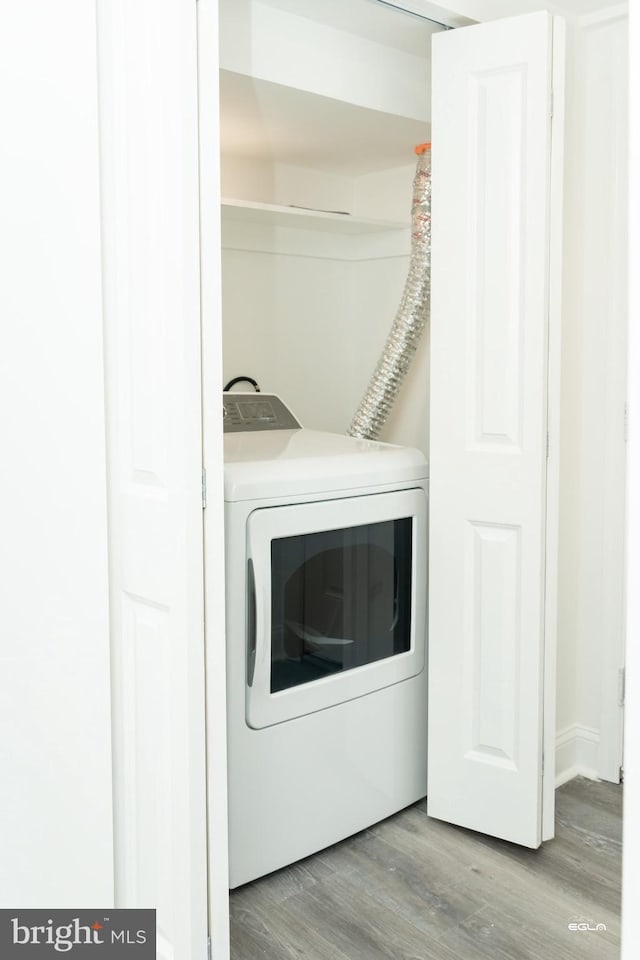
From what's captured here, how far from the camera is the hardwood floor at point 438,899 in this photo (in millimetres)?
1903

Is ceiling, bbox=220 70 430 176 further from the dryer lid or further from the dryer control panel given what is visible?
the dryer lid

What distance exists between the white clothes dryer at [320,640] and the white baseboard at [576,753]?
18.5 inches

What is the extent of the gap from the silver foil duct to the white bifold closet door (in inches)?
14.1

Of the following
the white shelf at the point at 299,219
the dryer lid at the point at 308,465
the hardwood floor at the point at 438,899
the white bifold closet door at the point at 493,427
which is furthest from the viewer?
the white shelf at the point at 299,219

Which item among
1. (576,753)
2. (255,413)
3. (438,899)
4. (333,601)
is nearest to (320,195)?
(255,413)

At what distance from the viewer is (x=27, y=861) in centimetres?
170

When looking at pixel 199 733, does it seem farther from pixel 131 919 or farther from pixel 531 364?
pixel 531 364

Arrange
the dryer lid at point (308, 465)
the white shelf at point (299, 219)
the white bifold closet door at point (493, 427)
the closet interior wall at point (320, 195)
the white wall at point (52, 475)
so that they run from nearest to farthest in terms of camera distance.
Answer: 1. the white wall at point (52, 475)
2. the dryer lid at point (308, 465)
3. the white bifold closet door at point (493, 427)
4. the closet interior wall at point (320, 195)
5. the white shelf at point (299, 219)

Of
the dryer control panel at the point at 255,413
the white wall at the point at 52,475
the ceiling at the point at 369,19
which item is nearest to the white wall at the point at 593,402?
the ceiling at the point at 369,19

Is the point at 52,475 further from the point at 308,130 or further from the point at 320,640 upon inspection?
the point at 308,130

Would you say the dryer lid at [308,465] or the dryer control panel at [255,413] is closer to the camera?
the dryer lid at [308,465]

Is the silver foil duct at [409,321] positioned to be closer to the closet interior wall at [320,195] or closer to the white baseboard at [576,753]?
the closet interior wall at [320,195]

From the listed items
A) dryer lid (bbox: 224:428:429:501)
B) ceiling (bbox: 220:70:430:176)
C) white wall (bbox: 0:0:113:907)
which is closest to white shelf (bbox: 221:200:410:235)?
ceiling (bbox: 220:70:430:176)

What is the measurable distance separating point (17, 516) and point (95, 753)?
0.50 m
